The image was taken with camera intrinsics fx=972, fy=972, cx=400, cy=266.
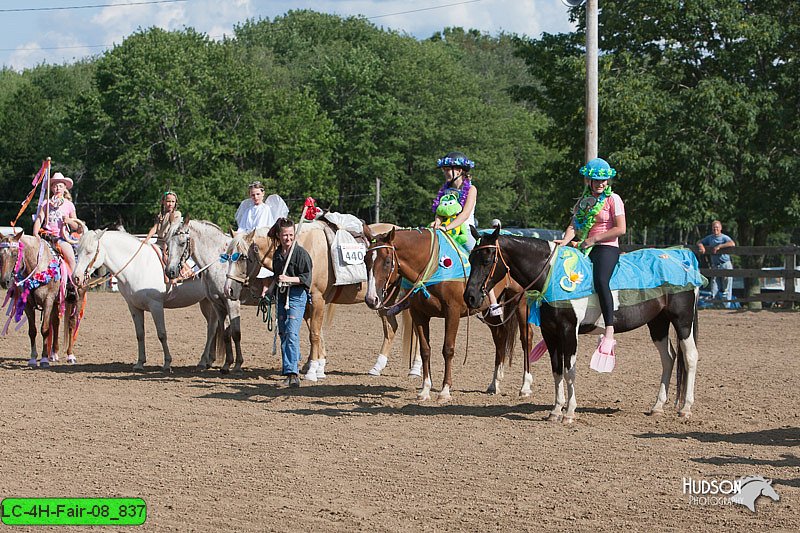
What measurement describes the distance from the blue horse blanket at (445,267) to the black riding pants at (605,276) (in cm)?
173

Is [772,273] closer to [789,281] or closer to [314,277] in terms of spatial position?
[789,281]

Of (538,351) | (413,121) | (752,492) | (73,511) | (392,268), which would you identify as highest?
(413,121)

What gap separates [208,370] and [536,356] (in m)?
5.20

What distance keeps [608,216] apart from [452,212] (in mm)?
2212

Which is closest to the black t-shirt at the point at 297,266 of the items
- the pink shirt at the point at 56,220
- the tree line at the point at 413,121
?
the pink shirt at the point at 56,220

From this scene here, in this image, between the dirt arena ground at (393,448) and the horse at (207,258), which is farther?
the horse at (207,258)

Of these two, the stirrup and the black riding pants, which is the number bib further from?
the black riding pants

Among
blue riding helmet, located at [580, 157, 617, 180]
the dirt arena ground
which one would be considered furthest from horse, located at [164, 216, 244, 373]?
blue riding helmet, located at [580, 157, 617, 180]

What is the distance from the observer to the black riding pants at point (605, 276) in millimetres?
9133

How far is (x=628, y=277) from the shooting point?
935 cm

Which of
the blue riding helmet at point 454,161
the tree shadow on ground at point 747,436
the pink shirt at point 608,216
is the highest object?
the blue riding helmet at point 454,161

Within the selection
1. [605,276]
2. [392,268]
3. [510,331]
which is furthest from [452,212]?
[605,276]

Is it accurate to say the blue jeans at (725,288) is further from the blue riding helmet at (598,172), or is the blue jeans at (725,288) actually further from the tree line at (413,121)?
the blue riding helmet at (598,172)

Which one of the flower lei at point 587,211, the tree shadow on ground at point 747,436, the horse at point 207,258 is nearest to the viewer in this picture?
the tree shadow on ground at point 747,436
